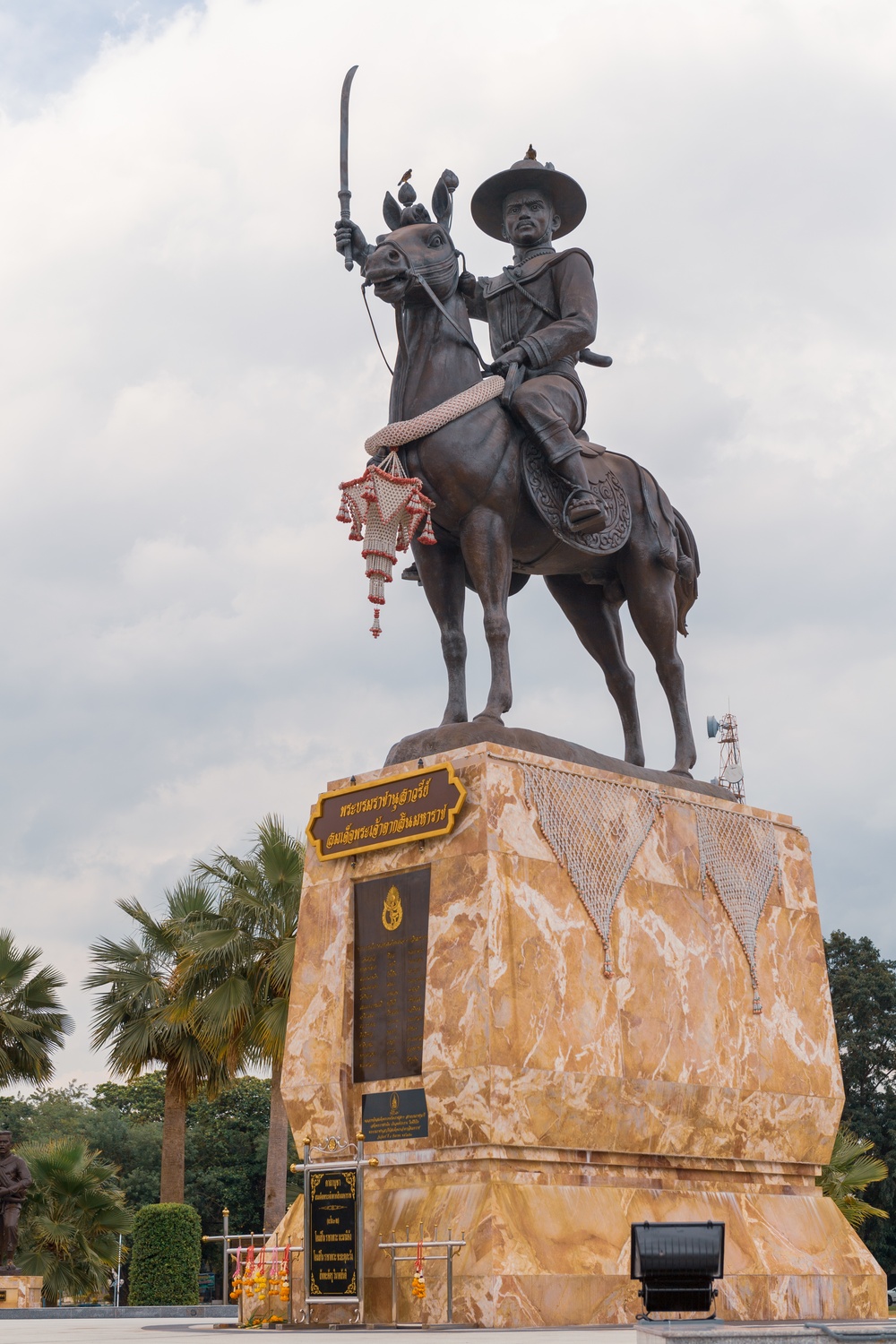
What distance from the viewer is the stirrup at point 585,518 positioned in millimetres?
11930

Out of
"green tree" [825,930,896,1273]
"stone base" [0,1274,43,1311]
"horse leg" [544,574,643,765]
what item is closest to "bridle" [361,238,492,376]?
"horse leg" [544,574,643,765]

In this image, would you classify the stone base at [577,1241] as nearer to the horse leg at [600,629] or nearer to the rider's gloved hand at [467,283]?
the horse leg at [600,629]

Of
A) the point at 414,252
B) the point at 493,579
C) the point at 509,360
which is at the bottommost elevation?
the point at 493,579

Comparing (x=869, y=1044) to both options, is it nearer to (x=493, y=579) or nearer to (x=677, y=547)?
(x=677, y=547)

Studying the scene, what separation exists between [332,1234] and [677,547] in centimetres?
672

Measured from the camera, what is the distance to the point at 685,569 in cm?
1366

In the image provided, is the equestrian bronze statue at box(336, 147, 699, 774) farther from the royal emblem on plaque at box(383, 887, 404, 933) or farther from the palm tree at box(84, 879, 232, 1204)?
the palm tree at box(84, 879, 232, 1204)

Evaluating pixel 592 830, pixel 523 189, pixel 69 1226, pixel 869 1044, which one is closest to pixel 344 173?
pixel 523 189

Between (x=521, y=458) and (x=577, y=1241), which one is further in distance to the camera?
(x=521, y=458)

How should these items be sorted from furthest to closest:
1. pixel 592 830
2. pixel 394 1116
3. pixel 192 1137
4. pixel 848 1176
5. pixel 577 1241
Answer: pixel 192 1137 < pixel 848 1176 < pixel 592 830 < pixel 394 1116 < pixel 577 1241

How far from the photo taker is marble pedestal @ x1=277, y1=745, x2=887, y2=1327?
971 centimetres

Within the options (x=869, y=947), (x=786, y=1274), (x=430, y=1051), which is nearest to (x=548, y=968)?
(x=430, y=1051)

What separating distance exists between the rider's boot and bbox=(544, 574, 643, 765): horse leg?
1541 millimetres

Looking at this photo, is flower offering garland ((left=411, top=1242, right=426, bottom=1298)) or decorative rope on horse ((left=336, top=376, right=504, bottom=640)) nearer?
flower offering garland ((left=411, top=1242, right=426, bottom=1298))
